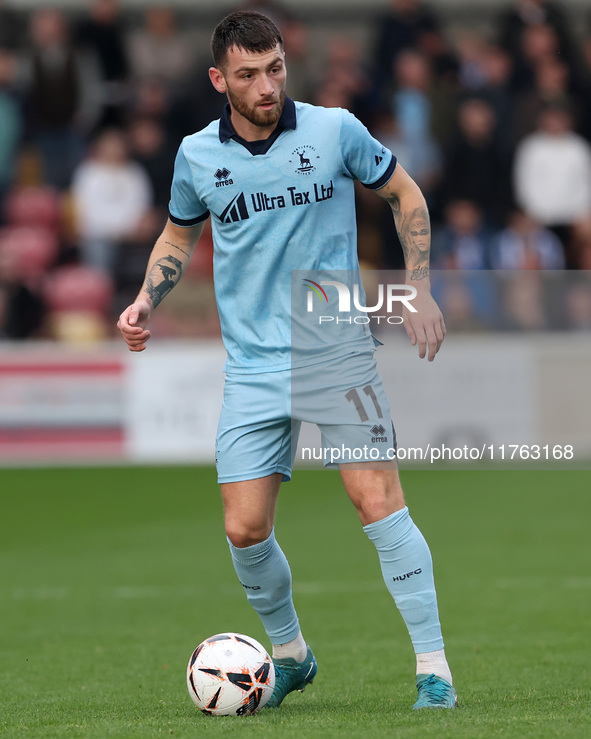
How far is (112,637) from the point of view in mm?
6680

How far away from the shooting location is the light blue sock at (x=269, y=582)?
4809mm

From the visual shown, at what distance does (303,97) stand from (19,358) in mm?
4898

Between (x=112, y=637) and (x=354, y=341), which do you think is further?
(x=112, y=637)

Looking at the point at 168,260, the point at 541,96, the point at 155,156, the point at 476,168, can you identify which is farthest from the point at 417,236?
the point at 541,96

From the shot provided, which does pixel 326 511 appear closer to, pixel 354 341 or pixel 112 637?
pixel 112 637

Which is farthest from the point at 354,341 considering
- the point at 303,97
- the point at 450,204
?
Answer: the point at 303,97

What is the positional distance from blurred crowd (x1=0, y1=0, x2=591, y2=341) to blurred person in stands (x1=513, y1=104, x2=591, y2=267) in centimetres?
2

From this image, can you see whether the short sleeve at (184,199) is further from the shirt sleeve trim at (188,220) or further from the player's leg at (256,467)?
the player's leg at (256,467)

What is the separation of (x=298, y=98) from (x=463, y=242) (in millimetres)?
3240

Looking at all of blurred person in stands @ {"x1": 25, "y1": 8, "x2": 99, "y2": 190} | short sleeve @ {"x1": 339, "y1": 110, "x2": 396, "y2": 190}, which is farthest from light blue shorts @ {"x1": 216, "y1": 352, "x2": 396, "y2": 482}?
blurred person in stands @ {"x1": 25, "y1": 8, "x2": 99, "y2": 190}

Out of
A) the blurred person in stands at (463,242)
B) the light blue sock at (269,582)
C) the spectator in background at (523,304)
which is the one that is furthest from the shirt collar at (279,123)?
the blurred person in stands at (463,242)

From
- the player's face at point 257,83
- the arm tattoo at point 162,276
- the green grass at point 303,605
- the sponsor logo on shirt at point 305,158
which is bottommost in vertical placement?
the green grass at point 303,605

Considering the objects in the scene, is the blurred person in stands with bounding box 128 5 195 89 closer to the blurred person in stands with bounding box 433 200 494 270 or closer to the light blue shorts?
the blurred person in stands with bounding box 433 200 494 270

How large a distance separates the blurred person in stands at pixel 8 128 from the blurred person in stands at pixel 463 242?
5.48 meters
